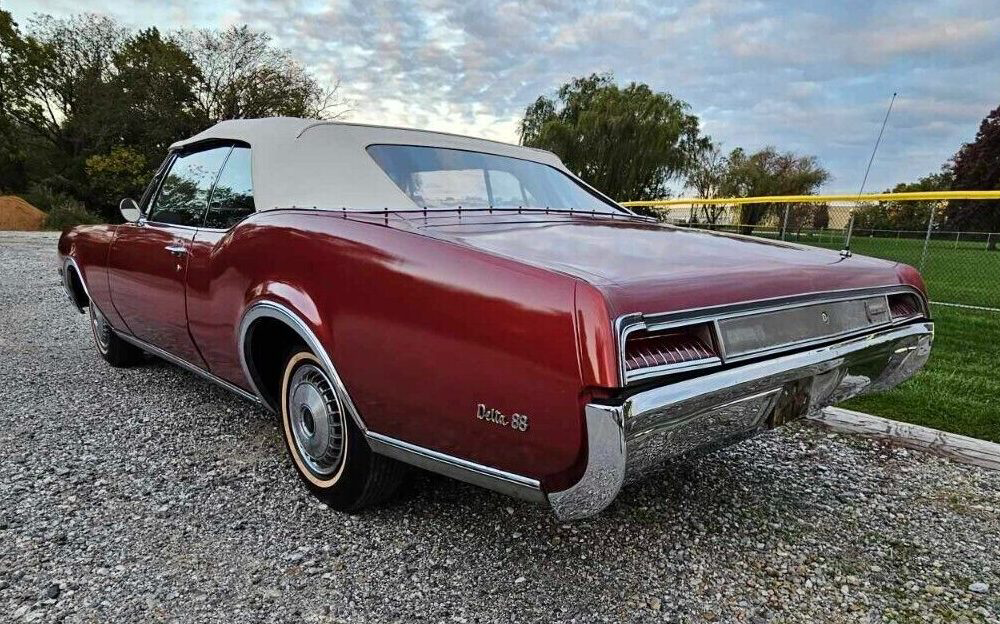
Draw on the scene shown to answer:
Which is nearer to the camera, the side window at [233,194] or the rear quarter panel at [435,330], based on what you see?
the rear quarter panel at [435,330]

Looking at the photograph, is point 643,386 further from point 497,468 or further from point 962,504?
point 962,504

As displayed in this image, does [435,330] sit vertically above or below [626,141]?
below

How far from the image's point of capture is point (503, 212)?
2551 mm

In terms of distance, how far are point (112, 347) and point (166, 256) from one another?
1.59 metres

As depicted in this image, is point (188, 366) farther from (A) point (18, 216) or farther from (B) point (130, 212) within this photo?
(A) point (18, 216)

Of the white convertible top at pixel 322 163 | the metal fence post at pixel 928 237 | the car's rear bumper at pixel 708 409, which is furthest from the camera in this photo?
the metal fence post at pixel 928 237

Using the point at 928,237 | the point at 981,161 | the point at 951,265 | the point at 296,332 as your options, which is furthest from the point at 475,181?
the point at 981,161

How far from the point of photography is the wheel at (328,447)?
2.19 meters

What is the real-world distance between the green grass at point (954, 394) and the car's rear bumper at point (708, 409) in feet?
5.17

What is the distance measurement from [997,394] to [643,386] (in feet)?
12.0

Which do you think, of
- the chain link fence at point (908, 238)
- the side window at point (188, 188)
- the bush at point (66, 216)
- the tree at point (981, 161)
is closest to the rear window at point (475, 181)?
the side window at point (188, 188)

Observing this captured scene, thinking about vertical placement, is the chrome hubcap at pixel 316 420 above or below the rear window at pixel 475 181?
below

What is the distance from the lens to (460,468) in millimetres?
1764

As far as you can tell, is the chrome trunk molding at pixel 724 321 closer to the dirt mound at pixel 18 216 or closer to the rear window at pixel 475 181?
→ the rear window at pixel 475 181
